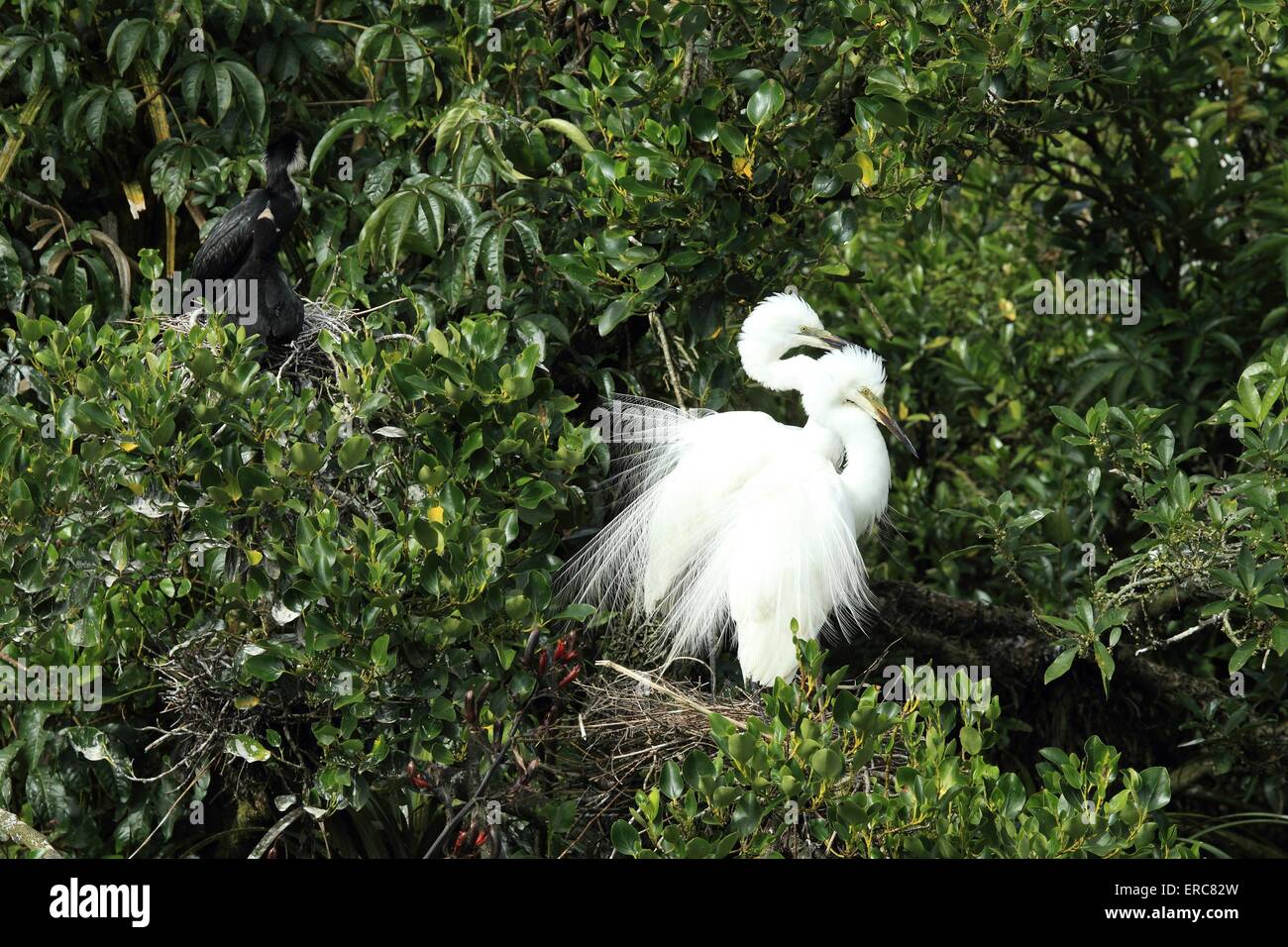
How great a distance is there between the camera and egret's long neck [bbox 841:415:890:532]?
327 centimetres

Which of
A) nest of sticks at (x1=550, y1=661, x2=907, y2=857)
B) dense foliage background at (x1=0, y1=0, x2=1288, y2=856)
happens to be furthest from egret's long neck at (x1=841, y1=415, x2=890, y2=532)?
nest of sticks at (x1=550, y1=661, x2=907, y2=857)

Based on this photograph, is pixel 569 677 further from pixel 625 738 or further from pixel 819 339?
pixel 819 339

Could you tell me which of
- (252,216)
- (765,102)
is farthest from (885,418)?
(252,216)

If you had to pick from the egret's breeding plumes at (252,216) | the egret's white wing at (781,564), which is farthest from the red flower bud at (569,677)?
the egret's breeding plumes at (252,216)

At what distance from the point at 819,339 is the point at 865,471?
346 millimetres

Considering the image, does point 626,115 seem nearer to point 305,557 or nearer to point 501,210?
point 501,210

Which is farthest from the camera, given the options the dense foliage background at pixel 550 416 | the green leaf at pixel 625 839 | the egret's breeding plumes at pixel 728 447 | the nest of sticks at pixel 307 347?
the egret's breeding plumes at pixel 728 447

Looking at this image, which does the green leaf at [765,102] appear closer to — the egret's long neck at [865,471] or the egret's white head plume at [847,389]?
the egret's white head plume at [847,389]

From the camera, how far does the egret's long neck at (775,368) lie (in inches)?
129

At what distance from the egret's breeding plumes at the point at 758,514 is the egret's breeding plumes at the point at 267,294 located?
2.69 feet

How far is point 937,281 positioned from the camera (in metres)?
4.94

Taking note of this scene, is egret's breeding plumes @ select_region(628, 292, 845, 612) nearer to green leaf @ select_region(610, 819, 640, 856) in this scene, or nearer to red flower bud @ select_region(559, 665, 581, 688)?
red flower bud @ select_region(559, 665, 581, 688)

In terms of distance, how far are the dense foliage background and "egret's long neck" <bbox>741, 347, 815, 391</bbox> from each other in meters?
0.10

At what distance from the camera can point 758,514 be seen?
319 centimetres
